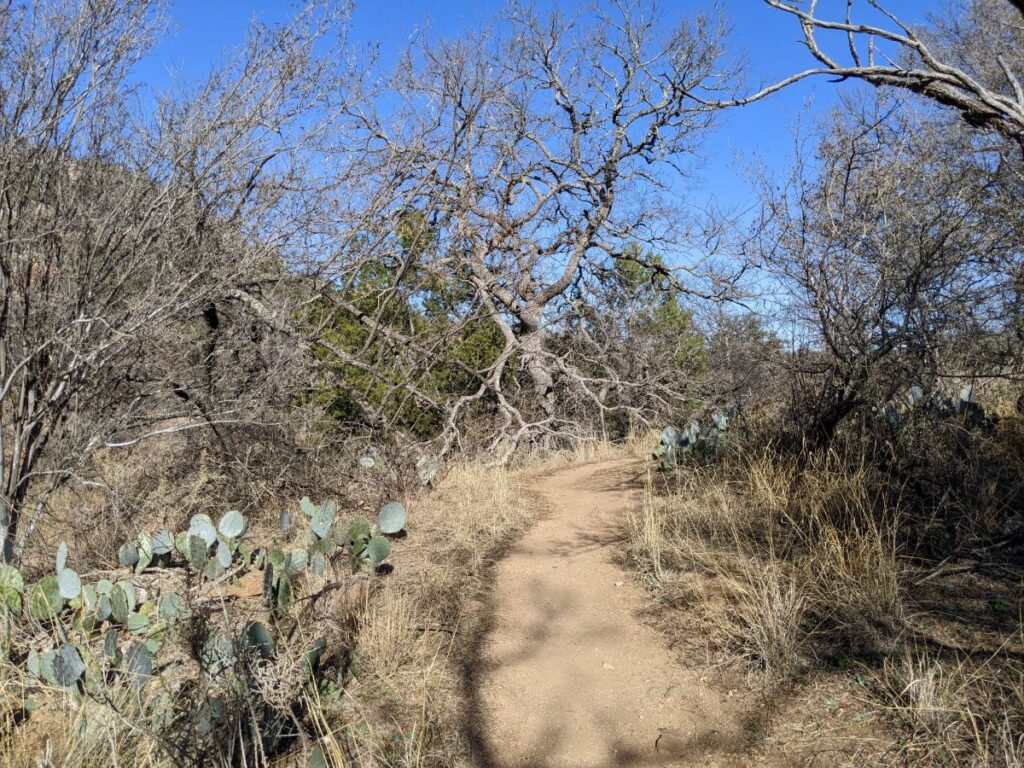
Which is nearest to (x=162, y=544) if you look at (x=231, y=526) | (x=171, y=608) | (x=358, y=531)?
(x=231, y=526)

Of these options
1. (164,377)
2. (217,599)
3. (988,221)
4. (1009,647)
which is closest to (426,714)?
(217,599)

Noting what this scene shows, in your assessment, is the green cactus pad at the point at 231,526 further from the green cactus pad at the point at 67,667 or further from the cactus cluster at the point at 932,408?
the cactus cluster at the point at 932,408

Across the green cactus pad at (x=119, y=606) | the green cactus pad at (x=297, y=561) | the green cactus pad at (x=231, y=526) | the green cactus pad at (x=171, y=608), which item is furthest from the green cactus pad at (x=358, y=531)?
the green cactus pad at (x=119, y=606)

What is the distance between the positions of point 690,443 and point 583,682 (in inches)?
173

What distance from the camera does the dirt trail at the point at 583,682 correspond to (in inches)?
133

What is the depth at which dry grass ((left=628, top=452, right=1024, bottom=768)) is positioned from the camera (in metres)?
2.94

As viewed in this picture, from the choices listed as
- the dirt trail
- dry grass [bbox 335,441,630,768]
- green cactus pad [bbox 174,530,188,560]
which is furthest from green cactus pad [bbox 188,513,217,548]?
the dirt trail

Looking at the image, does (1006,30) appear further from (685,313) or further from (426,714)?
(426,714)

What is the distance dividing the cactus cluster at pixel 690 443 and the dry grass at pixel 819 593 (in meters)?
1.06

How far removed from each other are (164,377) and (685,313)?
30.0ft

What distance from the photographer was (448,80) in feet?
32.7

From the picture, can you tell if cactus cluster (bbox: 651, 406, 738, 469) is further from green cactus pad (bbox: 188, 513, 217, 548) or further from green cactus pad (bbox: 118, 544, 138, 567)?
green cactus pad (bbox: 118, 544, 138, 567)

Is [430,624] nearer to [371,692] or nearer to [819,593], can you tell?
[371,692]

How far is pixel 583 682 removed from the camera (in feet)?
12.9
